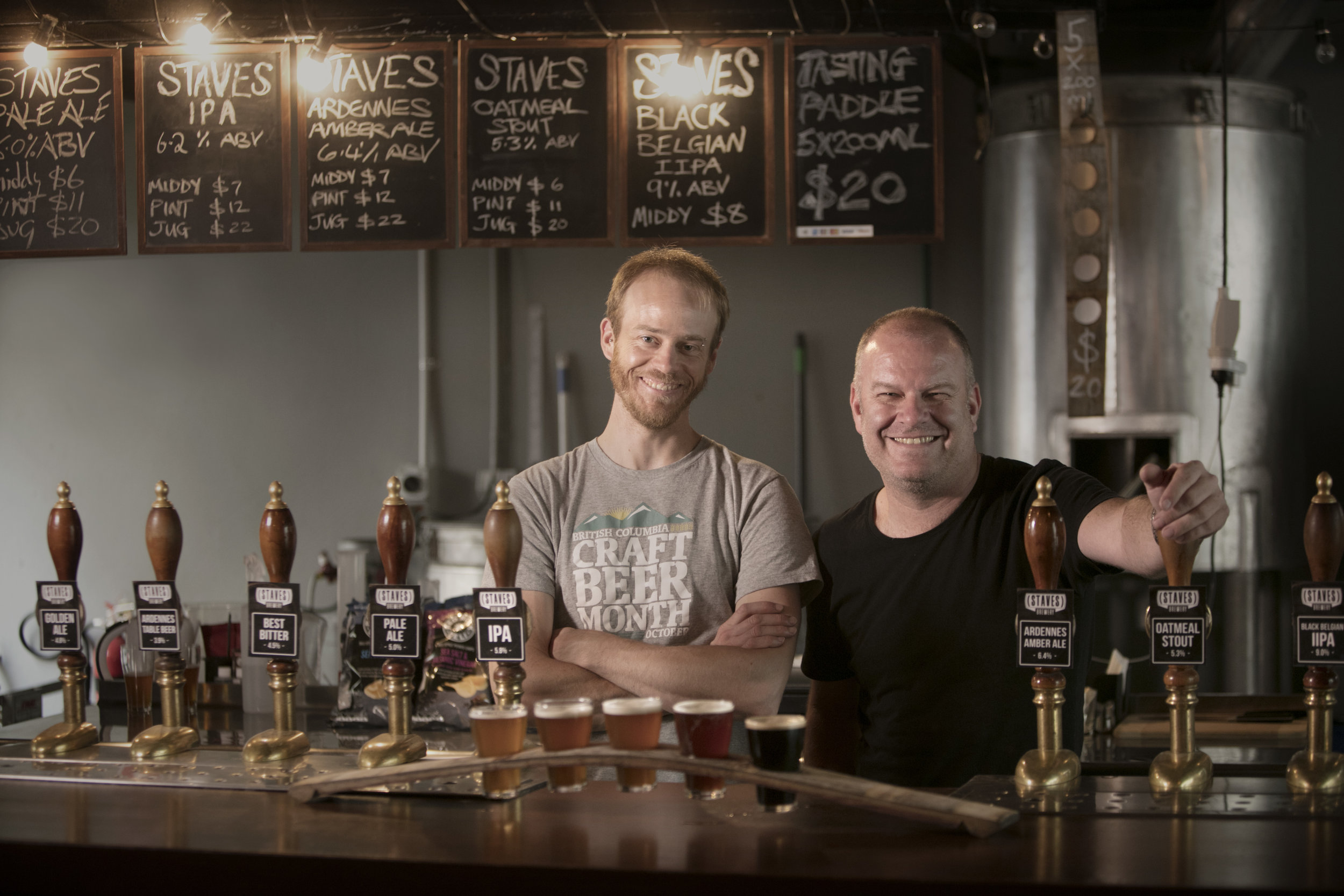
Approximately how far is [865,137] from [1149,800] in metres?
2.16

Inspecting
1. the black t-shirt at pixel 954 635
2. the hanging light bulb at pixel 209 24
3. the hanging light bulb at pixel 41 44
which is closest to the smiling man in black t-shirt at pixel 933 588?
the black t-shirt at pixel 954 635

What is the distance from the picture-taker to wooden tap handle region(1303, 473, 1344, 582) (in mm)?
1401

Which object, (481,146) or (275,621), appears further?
(481,146)

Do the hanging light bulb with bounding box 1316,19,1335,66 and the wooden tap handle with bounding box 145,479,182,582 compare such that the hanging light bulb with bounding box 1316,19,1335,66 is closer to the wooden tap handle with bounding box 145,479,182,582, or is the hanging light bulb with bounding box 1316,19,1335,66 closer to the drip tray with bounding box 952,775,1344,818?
the drip tray with bounding box 952,775,1344,818

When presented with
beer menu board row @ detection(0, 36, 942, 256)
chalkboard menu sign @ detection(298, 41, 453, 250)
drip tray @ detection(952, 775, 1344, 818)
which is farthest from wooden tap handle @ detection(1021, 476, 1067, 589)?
chalkboard menu sign @ detection(298, 41, 453, 250)

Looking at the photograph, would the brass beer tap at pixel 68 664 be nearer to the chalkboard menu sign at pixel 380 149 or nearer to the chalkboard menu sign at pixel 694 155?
the chalkboard menu sign at pixel 380 149

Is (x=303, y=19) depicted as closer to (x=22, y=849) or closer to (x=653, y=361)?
(x=653, y=361)

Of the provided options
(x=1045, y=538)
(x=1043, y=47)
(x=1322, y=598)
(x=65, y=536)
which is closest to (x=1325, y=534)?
(x=1322, y=598)

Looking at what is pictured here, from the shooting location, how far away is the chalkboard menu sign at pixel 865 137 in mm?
3090

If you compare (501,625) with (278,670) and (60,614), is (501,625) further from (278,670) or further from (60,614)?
(60,614)

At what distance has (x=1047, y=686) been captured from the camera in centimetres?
140

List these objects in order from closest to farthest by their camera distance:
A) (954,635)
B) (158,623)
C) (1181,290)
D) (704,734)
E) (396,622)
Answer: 1. (704,734)
2. (396,622)
3. (158,623)
4. (954,635)
5. (1181,290)

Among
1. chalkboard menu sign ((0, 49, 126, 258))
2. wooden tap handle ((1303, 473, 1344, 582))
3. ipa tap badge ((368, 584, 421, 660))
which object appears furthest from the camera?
chalkboard menu sign ((0, 49, 126, 258))

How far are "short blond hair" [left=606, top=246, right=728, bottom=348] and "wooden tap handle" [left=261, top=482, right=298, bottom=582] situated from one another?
2.04 ft
